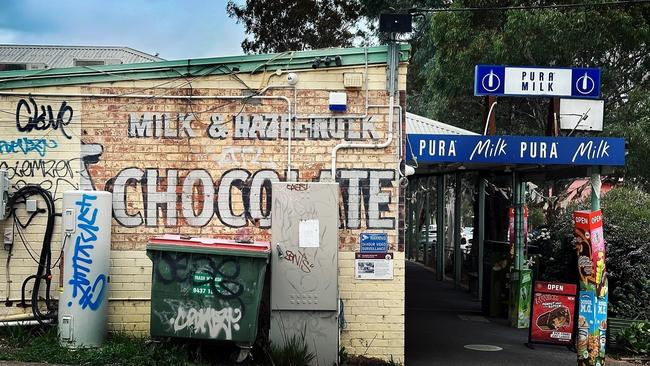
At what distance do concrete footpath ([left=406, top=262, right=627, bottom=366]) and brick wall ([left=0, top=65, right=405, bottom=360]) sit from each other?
6.35 ft

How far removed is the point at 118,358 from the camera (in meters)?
8.02

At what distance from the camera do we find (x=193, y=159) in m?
9.09

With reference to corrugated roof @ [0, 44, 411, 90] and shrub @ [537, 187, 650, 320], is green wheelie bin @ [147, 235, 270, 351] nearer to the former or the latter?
corrugated roof @ [0, 44, 411, 90]

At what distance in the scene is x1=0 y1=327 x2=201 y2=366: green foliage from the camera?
7957mm

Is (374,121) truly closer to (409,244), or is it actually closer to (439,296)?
(439,296)

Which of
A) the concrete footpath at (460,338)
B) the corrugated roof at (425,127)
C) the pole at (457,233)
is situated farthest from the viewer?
the pole at (457,233)

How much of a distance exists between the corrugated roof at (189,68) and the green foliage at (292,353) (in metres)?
3.31

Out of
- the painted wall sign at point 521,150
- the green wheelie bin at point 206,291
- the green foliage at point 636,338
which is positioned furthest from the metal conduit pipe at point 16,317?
the green foliage at point 636,338

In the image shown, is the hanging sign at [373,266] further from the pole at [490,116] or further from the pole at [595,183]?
the pole at [490,116]

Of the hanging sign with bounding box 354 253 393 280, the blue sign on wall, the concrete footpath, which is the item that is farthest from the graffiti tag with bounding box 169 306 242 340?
the concrete footpath

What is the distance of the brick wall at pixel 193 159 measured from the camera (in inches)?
355

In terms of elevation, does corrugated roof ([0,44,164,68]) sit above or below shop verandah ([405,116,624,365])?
above

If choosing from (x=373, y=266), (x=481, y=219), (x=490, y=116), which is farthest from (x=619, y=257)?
(x=373, y=266)

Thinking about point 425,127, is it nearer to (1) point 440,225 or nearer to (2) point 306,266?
(2) point 306,266
